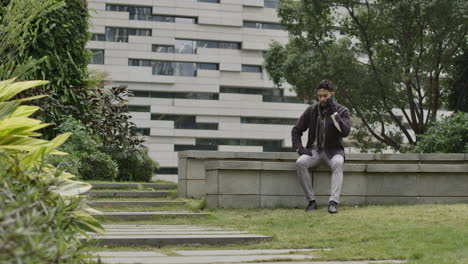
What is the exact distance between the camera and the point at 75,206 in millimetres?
3398

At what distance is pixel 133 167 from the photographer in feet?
50.6

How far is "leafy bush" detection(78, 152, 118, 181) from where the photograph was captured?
1348 cm

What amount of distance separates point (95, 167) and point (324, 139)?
269 inches

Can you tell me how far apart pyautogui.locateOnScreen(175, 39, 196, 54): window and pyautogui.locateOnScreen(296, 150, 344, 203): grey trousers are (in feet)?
144

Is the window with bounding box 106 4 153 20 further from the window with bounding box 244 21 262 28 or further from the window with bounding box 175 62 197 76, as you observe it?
the window with bounding box 244 21 262 28

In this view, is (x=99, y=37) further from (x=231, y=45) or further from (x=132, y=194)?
(x=132, y=194)

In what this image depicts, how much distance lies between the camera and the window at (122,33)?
50469mm

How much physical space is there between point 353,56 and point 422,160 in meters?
14.0

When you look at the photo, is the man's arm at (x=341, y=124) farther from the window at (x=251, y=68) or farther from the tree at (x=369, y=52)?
the window at (x=251, y=68)

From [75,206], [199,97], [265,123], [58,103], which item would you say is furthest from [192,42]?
[75,206]

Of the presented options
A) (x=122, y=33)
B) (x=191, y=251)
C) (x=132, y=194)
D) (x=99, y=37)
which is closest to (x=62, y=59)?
(x=132, y=194)

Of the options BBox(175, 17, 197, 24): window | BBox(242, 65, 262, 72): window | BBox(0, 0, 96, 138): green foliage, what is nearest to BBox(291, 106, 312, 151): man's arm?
BBox(0, 0, 96, 138): green foliage

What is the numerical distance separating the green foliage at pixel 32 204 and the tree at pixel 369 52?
19050mm

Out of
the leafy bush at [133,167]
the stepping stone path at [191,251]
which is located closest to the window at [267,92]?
the leafy bush at [133,167]
